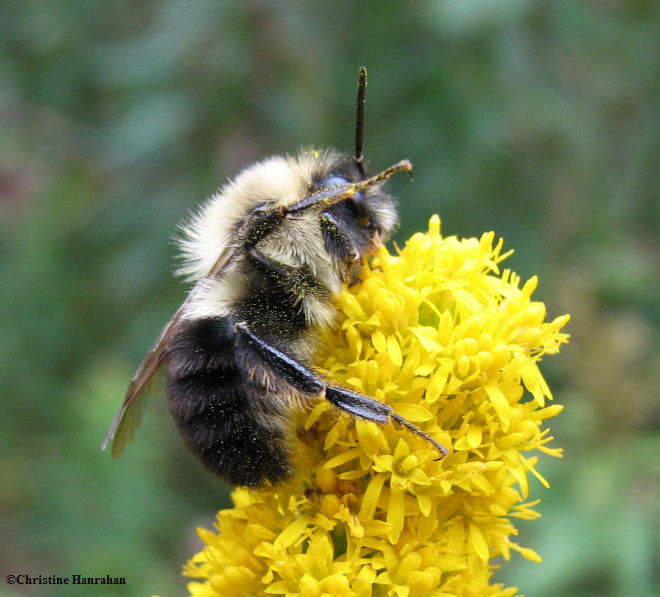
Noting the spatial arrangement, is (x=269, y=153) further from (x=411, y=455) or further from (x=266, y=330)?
(x=411, y=455)

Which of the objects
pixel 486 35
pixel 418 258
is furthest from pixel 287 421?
pixel 486 35

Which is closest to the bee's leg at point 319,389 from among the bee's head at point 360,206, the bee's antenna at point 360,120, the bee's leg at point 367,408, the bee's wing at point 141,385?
the bee's leg at point 367,408

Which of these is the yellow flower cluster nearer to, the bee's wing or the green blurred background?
the bee's wing

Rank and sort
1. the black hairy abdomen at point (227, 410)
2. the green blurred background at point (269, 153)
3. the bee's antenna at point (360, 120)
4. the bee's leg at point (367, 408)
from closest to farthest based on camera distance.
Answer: the bee's leg at point (367, 408) < the black hairy abdomen at point (227, 410) < the bee's antenna at point (360, 120) < the green blurred background at point (269, 153)

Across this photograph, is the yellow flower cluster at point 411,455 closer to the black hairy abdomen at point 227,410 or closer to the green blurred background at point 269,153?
the black hairy abdomen at point 227,410

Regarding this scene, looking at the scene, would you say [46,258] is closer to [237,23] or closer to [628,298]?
[237,23]

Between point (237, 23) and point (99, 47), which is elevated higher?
point (99, 47)

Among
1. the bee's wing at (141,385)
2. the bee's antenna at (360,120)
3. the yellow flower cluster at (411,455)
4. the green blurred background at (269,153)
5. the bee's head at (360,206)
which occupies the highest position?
the green blurred background at (269,153)

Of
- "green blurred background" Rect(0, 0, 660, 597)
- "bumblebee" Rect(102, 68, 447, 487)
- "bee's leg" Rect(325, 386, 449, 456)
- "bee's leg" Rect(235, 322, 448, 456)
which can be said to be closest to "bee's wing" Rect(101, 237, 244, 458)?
"bumblebee" Rect(102, 68, 447, 487)
